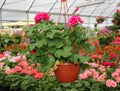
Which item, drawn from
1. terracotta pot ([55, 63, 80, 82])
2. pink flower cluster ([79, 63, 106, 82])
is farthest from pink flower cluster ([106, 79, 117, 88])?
terracotta pot ([55, 63, 80, 82])

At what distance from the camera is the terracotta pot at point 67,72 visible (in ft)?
8.27

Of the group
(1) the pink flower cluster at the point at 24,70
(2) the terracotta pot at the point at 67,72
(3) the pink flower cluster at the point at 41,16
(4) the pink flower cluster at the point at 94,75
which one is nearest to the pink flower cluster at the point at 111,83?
(4) the pink flower cluster at the point at 94,75

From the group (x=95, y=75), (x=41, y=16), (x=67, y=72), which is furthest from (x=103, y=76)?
(x=41, y=16)

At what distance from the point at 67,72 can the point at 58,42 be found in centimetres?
29

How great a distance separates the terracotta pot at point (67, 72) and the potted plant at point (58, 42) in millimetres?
29

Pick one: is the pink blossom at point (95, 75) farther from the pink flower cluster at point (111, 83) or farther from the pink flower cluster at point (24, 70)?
the pink flower cluster at point (24, 70)

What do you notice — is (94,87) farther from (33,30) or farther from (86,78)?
(33,30)

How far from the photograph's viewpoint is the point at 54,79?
272 centimetres

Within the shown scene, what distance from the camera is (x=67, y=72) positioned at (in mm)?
2543

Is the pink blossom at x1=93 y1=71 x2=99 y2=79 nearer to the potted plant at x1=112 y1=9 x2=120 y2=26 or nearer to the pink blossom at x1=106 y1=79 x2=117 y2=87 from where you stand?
the pink blossom at x1=106 y1=79 x2=117 y2=87

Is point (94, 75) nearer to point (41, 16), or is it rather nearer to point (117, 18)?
point (41, 16)

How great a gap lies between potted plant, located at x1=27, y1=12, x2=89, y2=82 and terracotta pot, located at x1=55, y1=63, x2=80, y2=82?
3 centimetres

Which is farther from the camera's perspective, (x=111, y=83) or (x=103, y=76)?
(x=103, y=76)

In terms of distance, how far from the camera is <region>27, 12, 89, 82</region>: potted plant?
246 cm
